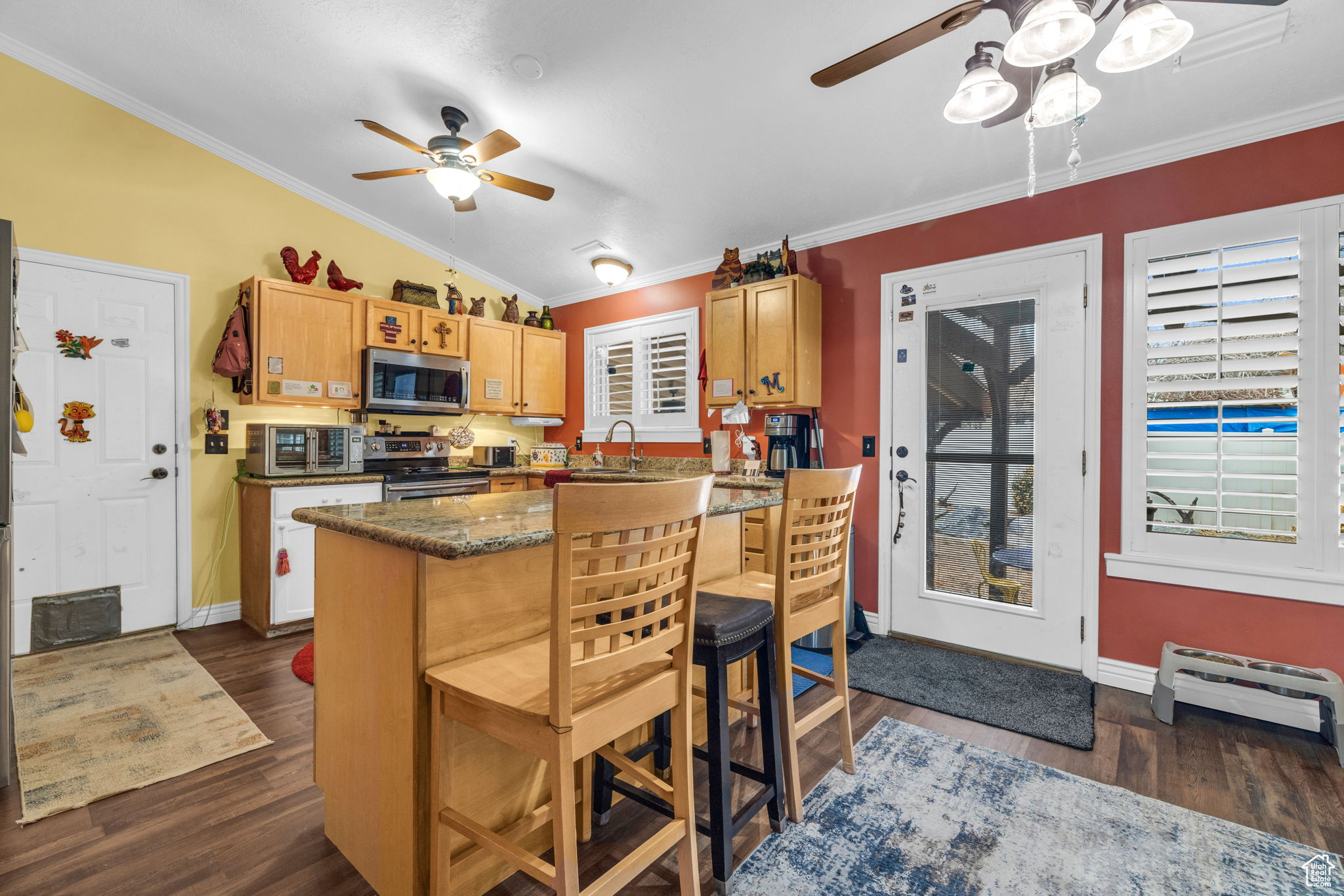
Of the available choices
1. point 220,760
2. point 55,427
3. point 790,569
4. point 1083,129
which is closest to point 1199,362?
point 1083,129

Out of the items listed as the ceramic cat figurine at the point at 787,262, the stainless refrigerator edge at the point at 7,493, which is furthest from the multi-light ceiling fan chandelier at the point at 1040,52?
the stainless refrigerator edge at the point at 7,493

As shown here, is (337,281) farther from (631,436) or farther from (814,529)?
(814,529)

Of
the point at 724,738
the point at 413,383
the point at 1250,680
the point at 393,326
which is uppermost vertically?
the point at 393,326

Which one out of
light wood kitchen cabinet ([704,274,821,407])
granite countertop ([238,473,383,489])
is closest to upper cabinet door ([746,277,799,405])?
light wood kitchen cabinet ([704,274,821,407])

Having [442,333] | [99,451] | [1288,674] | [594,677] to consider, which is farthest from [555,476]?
[1288,674]

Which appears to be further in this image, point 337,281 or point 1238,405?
point 337,281

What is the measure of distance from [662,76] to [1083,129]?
6.40 feet

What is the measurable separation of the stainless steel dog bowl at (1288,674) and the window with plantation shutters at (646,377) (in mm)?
3216

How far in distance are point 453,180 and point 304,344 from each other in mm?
1766

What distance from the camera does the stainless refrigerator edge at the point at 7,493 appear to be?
1865 mm

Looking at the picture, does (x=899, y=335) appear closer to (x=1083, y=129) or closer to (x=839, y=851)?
(x=1083, y=129)

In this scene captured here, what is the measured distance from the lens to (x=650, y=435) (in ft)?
15.8

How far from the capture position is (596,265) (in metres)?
4.34

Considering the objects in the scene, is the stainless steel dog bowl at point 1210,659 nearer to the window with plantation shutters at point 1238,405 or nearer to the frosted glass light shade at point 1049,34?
the window with plantation shutters at point 1238,405
